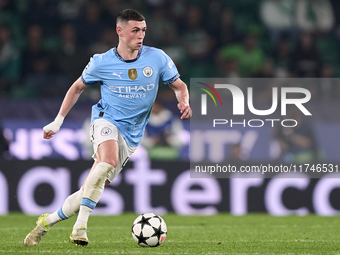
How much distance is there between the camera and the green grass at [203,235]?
20.3ft

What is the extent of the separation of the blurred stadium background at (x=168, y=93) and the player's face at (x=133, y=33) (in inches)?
184

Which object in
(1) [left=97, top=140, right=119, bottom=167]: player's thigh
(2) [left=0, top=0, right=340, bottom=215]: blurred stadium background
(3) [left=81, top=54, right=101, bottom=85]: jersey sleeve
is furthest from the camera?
(2) [left=0, top=0, right=340, bottom=215]: blurred stadium background

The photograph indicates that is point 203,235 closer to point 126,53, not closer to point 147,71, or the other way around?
point 147,71

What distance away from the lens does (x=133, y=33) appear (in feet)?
21.9

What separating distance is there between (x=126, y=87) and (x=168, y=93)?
6.24 meters

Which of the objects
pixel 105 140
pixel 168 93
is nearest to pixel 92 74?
pixel 105 140

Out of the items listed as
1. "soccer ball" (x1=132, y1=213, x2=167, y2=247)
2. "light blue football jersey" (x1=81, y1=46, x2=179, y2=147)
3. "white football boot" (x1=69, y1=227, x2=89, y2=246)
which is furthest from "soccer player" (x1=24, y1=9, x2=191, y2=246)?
"soccer ball" (x1=132, y1=213, x2=167, y2=247)

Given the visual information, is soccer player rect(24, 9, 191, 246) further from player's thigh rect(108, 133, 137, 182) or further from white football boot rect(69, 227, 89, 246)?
white football boot rect(69, 227, 89, 246)

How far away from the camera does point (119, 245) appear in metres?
6.64

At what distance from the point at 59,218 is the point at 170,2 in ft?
31.1

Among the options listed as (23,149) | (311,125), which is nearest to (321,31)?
(311,125)

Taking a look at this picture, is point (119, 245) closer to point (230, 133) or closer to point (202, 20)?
point (230, 133)

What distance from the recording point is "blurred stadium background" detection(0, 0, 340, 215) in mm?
11148

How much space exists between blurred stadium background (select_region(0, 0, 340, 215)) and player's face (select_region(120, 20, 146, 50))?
468 cm
